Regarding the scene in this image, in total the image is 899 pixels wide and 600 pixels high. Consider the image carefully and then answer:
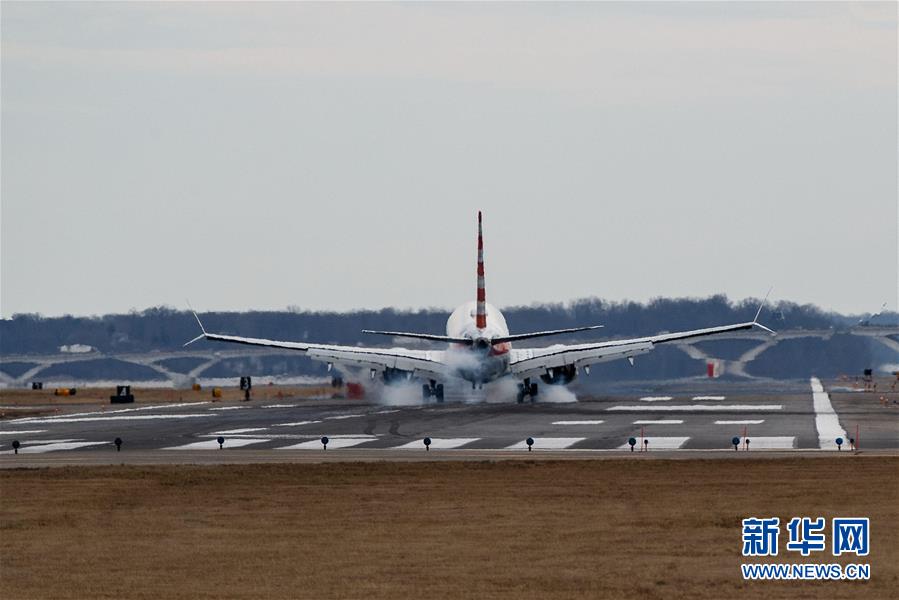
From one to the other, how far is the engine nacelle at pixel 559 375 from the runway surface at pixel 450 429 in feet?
12.8

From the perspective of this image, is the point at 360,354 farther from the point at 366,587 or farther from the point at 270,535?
the point at 366,587

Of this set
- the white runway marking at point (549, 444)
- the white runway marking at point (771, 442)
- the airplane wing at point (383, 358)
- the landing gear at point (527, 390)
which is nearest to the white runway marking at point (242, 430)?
the white runway marking at point (549, 444)

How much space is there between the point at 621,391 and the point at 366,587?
9755 centimetres

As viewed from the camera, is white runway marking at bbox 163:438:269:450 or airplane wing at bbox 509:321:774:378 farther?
airplane wing at bbox 509:321:774:378

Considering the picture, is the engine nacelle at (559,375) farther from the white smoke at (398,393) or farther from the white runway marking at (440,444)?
the white runway marking at (440,444)

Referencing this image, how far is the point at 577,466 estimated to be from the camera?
4850 cm

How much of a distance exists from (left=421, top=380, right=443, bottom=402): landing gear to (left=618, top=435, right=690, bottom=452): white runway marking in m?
44.7

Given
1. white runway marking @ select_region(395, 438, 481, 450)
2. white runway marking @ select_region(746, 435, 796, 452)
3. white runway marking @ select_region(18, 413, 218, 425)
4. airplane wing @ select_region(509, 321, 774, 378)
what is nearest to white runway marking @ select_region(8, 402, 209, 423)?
white runway marking @ select_region(18, 413, 218, 425)

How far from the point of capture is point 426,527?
34.9 meters

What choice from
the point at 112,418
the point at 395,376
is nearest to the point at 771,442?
the point at 112,418

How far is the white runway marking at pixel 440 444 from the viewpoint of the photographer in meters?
58.3

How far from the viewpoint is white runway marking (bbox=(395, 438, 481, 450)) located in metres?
58.3

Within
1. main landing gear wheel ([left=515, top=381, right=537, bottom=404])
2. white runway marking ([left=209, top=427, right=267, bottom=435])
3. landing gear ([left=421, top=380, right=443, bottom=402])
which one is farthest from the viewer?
landing gear ([left=421, top=380, right=443, bottom=402])

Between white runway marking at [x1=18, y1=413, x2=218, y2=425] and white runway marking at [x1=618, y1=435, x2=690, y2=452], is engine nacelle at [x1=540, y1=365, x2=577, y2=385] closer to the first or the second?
white runway marking at [x1=18, y1=413, x2=218, y2=425]
